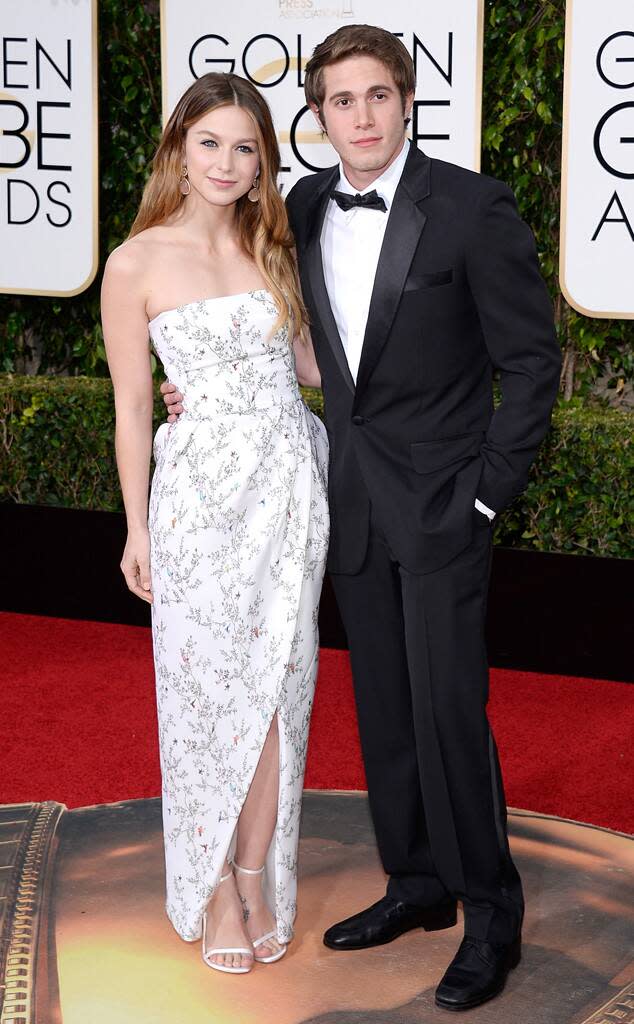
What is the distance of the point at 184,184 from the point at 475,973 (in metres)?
1.63

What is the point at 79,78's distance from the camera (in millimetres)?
5695

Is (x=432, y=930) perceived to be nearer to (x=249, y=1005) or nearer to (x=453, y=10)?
(x=249, y=1005)

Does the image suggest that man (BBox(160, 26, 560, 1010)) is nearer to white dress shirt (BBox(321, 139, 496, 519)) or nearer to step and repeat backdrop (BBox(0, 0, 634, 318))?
white dress shirt (BBox(321, 139, 496, 519))

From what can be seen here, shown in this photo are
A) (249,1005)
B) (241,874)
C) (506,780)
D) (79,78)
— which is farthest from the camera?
(79,78)

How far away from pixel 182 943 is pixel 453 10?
3609 millimetres

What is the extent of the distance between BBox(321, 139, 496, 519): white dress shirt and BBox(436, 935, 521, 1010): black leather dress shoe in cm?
85

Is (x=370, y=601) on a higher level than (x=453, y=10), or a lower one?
lower

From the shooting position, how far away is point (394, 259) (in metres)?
2.51

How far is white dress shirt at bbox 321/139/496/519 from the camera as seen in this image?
258 cm

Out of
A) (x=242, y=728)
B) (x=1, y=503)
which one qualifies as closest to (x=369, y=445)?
(x=242, y=728)

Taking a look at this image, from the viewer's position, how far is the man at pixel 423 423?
249 centimetres

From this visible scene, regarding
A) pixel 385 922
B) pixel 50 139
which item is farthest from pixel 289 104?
pixel 385 922

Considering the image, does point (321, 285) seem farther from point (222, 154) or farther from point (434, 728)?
point (434, 728)

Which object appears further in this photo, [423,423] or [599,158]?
[599,158]
